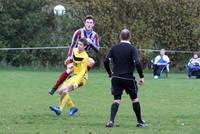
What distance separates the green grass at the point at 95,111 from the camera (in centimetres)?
1162

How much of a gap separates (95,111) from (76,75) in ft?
4.22

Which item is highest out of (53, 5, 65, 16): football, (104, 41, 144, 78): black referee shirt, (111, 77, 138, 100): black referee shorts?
(104, 41, 144, 78): black referee shirt

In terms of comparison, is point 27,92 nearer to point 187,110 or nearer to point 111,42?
point 187,110

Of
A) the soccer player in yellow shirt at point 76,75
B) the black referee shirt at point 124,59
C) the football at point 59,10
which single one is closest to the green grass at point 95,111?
the soccer player in yellow shirt at point 76,75

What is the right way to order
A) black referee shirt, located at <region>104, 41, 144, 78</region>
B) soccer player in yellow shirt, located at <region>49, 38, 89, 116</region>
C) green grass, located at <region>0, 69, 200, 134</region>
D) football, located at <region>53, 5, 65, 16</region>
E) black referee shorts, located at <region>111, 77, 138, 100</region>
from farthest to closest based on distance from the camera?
football, located at <region>53, 5, 65, 16</region> < soccer player in yellow shirt, located at <region>49, 38, 89, 116</region> < black referee shorts, located at <region>111, 77, 138, 100</region> < black referee shirt, located at <region>104, 41, 144, 78</region> < green grass, located at <region>0, 69, 200, 134</region>

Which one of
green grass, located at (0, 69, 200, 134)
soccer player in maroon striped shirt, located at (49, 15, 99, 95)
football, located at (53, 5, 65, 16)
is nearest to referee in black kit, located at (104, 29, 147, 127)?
green grass, located at (0, 69, 200, 134)

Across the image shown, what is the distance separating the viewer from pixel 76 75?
46.2 ft

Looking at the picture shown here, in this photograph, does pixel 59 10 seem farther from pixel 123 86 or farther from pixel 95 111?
pixel 123 86

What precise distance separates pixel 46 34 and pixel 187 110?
85.3 ft

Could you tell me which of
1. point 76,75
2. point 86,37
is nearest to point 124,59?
point 76,75

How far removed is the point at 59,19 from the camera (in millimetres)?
40219

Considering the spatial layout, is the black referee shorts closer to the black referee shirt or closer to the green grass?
the black referee shirt

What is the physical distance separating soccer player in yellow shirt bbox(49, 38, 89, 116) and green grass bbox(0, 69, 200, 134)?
10.9 inches

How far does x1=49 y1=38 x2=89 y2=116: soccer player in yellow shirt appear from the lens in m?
13.9
